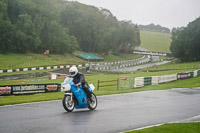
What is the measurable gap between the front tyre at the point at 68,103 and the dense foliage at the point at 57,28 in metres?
61.8

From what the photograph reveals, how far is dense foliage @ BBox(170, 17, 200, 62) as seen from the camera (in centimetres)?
9288

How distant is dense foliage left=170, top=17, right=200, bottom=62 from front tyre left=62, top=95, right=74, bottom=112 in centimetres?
8557

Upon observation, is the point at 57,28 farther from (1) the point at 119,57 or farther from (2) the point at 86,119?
(2) the point at 86,119

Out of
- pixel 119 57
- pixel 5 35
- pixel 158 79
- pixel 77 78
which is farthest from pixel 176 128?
pixel 119 57

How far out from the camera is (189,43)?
306 feet

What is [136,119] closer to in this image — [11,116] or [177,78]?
[11,116]

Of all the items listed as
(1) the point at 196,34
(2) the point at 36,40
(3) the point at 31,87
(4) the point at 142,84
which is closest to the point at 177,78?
(4) the point at 142,84

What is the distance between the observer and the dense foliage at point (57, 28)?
76500 mm

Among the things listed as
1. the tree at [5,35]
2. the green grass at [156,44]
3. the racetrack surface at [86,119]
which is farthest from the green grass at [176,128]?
the green grass at [156,44]

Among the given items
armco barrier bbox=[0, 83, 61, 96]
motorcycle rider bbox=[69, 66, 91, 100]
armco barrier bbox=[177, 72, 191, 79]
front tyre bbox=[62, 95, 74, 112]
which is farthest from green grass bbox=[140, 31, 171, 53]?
front tyre bbox=[62, 95, 74, 112]

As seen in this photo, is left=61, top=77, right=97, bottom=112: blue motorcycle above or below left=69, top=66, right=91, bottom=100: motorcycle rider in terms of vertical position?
below

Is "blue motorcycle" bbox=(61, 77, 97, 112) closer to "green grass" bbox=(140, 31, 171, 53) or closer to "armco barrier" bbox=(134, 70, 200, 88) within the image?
"armco barrier" bbox=(134, 70, 200, 88)

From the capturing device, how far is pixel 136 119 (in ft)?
38.0

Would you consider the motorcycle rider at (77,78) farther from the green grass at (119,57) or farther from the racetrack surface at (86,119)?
the green grass at (119,57)
